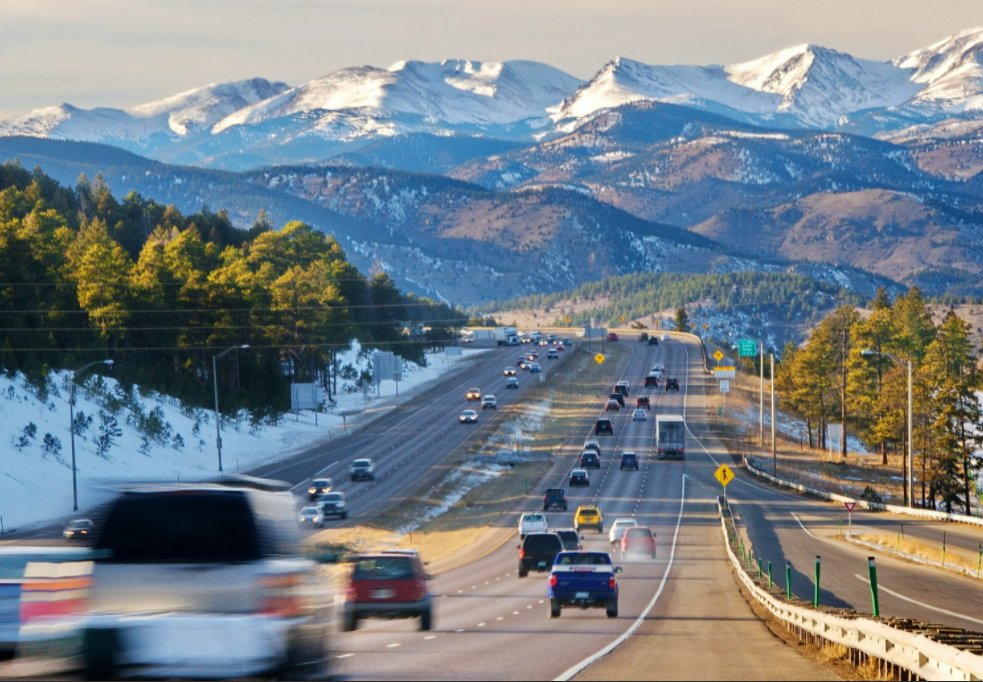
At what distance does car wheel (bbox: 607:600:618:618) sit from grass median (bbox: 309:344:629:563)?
1051 inches

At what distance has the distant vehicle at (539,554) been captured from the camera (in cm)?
4069

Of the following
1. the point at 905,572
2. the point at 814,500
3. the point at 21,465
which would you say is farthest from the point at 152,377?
the point at 905,572

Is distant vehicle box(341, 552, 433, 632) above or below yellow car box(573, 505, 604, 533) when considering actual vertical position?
above

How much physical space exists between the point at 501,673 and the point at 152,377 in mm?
85726

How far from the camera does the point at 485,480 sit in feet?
278

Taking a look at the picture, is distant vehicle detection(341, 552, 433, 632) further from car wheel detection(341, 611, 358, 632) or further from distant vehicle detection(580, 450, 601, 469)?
distant vehicle detection(580, 450, 601, 469)

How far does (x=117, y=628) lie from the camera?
33.2 ft

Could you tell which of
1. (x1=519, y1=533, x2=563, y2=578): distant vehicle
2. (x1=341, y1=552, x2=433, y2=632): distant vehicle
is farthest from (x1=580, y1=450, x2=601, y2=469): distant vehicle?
(x1=341, y1=552, x2=433, y2=632): distant vehicle

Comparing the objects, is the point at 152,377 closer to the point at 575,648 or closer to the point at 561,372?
the point at 561,372

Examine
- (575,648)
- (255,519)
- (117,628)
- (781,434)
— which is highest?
(255,519)

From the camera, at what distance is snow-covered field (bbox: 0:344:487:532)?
65375 millimetres

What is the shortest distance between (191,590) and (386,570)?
509 inches

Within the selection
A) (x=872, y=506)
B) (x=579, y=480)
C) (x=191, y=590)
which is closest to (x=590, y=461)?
(x=579, y=480)

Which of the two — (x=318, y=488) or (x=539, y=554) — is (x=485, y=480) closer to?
(x=318, y=488)
